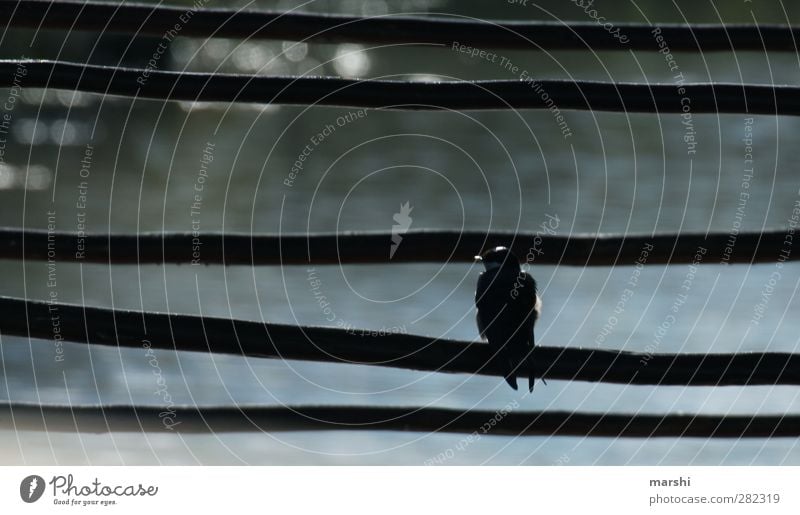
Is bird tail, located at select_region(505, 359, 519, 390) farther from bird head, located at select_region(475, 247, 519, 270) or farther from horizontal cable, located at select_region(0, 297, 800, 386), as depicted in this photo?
bird head, located at select_region(475, 247, 519, 270)

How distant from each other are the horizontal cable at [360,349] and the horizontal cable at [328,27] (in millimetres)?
351

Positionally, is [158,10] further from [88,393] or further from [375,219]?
[88,393]

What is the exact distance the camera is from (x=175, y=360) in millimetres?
1125

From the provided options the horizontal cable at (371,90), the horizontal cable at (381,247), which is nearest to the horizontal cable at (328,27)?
the horizontal cable at (371,90)

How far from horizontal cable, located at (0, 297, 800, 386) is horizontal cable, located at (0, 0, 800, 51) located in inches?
13.8

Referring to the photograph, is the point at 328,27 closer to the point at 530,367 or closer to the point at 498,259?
the point at 498,259

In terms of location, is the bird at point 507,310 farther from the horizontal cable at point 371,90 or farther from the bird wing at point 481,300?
the horizontal cable at point 371,90

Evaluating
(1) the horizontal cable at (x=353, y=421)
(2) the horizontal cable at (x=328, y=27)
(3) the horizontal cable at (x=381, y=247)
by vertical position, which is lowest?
(1) the horizontal cable at (x=353, y=421)

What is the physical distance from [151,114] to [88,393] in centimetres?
41
